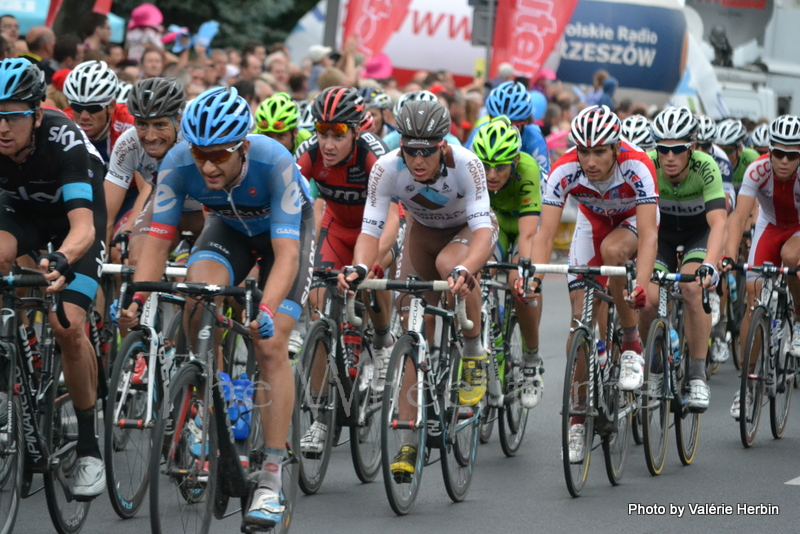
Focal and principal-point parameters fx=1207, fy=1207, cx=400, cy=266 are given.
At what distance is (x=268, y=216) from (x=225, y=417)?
3.90 ft

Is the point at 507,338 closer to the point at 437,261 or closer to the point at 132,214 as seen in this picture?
the point at 437,261

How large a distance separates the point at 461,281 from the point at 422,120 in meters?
0.99

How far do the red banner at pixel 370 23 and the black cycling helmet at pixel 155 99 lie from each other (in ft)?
44.0

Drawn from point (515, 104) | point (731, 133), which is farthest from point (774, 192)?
point (731, 133)

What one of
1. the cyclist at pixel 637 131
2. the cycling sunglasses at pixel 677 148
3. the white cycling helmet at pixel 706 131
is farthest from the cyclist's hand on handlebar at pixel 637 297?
the white cycling helmet at pixel 706 131

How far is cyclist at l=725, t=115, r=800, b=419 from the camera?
29.4ft

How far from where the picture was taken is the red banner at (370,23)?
20359 mm

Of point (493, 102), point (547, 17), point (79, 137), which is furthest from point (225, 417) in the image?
point (547, 17)

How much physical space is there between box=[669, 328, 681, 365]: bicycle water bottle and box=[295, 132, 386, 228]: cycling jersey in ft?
7.36

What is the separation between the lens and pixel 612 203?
26.0 ft

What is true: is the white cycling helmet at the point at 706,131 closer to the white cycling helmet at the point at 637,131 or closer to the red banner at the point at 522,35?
the white cycling helmet at the point at 637,131

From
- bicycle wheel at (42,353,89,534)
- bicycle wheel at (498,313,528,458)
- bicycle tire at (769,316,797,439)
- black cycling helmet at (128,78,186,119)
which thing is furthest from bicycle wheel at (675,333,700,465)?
bicycle wheel at (42,353,89,534)

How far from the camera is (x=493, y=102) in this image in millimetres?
10297

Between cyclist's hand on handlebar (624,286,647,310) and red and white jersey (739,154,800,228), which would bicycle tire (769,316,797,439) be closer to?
red and white jersey (739,154,800,228)
